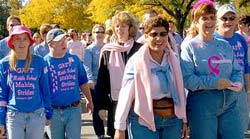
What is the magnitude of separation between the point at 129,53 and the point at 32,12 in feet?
163

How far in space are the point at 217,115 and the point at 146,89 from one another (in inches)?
32.4

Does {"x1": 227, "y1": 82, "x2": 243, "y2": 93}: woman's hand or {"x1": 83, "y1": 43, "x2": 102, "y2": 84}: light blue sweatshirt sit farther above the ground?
{"x1": 227, "y1": 82, "x2": 243, "y2": 93}: woman's hand

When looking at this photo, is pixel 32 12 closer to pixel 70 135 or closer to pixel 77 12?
pixel 77 12

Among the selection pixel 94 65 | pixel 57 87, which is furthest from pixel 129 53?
pixel 94 65

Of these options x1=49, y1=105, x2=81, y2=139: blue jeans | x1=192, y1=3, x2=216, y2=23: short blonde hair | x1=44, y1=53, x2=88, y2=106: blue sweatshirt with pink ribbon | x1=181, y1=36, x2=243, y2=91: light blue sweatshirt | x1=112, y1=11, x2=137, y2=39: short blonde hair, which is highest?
x1=192, y1=3, x2=216, y2=23: short blonde hair

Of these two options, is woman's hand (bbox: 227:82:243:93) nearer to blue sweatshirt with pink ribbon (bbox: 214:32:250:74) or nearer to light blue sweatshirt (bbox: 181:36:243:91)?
light blue sweatshirt (bbox: 181:36:243:91)

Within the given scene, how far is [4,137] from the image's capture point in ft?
17.7

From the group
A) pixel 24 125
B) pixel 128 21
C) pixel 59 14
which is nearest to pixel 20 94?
pixel 24 125

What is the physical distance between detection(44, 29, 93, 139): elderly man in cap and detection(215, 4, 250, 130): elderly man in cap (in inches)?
68.8

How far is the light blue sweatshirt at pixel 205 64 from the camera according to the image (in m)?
4.57

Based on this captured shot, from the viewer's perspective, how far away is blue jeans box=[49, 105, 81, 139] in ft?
19.0

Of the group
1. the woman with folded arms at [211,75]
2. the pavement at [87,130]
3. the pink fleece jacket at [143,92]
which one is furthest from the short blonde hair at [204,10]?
the pavement at [87,130]

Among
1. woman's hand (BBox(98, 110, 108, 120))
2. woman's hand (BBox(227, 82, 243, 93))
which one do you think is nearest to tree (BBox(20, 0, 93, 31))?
woman's hand (BBox(98, 110, 108, 120))

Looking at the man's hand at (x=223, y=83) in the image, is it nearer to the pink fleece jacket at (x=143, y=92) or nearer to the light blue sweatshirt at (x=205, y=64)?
the light blue sweatshirt at (x=205, y=64)
